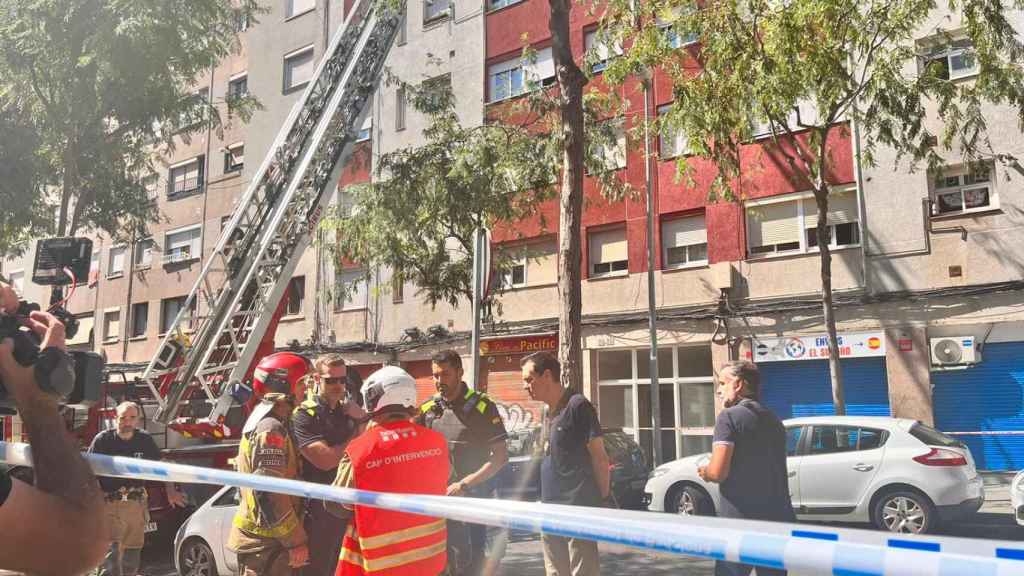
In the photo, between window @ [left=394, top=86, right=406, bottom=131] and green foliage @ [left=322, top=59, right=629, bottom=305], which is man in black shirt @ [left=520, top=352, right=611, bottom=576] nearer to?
green foliage @ [left=322, top=59, right=629, bottom=305]

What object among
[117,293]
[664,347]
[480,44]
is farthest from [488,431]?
[117,293]

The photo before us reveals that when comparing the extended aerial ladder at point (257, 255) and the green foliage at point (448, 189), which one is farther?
the green foliage at point (448, 189)

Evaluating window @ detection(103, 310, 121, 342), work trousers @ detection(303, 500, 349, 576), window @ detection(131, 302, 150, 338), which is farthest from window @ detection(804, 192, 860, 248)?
window @ detection(103, 310, 121, 342)

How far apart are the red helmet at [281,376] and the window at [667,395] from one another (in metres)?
12.7

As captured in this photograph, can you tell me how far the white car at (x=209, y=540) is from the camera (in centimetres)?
741

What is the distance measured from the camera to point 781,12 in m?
12.0

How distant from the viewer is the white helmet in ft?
12.4

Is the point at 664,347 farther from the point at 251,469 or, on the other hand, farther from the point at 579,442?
the point at 251,469

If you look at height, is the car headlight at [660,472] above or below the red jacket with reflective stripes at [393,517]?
below

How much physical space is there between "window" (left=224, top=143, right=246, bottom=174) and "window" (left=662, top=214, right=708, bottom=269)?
17.2 m

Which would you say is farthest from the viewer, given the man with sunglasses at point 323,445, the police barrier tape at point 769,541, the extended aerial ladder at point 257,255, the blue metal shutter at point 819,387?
Answer: the blue metal shutter at point 819,387

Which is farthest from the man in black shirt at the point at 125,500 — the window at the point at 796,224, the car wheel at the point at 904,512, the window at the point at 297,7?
the window at the point at 297,7

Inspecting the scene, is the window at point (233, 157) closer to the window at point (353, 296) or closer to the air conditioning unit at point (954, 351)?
the window at point (353, 296)

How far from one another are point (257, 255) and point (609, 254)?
9289mm
